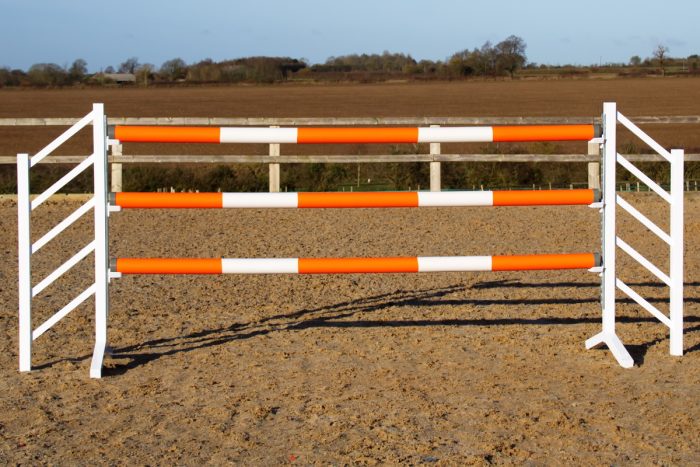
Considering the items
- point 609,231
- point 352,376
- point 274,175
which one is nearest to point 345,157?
point 274,175

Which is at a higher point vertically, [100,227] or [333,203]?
[333,203]

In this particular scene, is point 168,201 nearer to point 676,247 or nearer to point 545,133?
point 545,133

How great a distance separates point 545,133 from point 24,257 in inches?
104

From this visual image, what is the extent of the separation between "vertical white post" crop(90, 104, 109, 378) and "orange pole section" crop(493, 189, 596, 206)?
6.33 ft

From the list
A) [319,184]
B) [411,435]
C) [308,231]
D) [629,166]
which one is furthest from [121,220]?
[411,435]

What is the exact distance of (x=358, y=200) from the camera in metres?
4.90

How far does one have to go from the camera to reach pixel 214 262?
16.1ft

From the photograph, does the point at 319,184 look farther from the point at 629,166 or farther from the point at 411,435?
the point at 411,435

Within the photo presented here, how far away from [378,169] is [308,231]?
5.63 metres

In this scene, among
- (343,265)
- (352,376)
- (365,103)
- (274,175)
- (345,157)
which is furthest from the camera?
(365,103)

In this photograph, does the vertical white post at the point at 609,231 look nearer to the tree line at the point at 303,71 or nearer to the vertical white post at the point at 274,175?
the vertical white post at the point at 274,175

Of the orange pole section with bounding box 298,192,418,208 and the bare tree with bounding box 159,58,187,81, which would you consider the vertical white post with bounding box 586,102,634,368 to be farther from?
the bare tree with bounding box 159,58,187,81

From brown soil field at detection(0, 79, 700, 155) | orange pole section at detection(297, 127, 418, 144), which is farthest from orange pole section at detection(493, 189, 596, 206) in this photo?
brown soil field at detection(0, 79, 700, 155)

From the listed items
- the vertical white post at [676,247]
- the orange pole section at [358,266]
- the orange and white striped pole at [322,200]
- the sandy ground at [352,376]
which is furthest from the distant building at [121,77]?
the vertical white post at [676,247]
